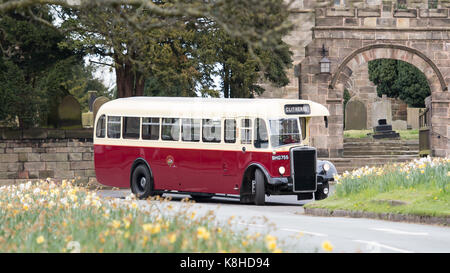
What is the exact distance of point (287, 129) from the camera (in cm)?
2206

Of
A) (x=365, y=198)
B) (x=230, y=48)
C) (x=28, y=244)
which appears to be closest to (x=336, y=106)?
(x=230, y=48)

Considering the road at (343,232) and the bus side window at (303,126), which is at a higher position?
the bus side window at (303,126)

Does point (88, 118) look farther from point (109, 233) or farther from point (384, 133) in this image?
point (109, 233)

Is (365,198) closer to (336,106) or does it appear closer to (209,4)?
(209,4)

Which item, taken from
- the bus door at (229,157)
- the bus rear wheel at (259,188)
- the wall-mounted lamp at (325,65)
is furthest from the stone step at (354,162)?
the bus rear wheel at (259,188)

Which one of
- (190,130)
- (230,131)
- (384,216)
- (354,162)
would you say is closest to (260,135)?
(230,131)

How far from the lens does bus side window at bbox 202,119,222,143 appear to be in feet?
73.2

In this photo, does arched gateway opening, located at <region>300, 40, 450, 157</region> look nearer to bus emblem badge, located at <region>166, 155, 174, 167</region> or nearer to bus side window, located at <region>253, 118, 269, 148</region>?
bus emblem badge, located at <region>166, 155, 174, 167</region>

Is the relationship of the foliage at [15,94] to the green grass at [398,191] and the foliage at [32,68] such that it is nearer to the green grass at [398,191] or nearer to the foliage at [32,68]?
the foliage at [32,68]

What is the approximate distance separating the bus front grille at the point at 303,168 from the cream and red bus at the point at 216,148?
2cm

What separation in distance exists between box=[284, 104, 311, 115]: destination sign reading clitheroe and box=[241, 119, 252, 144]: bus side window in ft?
3.34

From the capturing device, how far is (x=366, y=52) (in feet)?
118

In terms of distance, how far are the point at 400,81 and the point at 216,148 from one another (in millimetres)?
33126

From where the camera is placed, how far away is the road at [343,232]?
38.4ft
